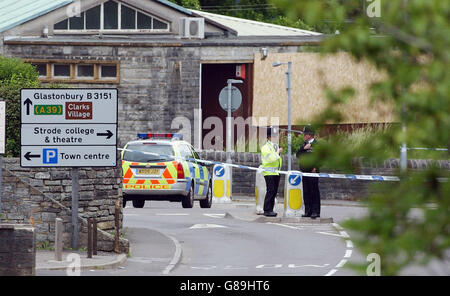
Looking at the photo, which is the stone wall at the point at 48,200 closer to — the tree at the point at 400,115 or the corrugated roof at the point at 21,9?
the tree at the point at 400,115

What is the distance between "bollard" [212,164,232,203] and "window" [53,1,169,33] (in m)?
13.9

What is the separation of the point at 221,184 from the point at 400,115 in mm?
26023

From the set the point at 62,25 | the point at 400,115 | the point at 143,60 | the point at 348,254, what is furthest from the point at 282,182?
the point at 400,115

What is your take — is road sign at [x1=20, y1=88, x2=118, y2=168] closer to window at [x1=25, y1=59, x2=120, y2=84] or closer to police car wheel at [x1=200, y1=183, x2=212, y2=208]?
police car wheel at [x1=200, y1=183, x2=212, y2=208]

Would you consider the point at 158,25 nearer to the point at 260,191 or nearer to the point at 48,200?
the point at 260,191

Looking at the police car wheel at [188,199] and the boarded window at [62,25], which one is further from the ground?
the boarded window at [62,25]

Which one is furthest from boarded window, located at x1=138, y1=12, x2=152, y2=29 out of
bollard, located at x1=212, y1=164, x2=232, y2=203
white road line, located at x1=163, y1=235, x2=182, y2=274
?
white road line, located at x1=163, y1=235, x2=182, y2=274

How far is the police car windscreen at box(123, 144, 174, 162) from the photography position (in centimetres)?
2481

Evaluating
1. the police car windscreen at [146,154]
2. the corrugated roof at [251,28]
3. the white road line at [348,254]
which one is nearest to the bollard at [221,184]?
the police car windscreen at [146,154]

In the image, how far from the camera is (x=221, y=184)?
30.1m

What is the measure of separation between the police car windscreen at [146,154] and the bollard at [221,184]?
4.65 meters

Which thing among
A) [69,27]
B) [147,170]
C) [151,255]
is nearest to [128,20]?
[69,27]

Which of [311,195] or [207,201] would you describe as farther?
[207,201]

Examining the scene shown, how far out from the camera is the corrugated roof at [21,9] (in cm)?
4144
